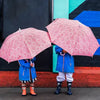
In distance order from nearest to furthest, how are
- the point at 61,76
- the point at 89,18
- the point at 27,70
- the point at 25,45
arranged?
the point at 25,45 → the point at 27,70 → the point at 61,76 → the point at 89,18

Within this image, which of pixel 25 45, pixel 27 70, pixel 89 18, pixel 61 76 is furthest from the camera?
pixel 89 18

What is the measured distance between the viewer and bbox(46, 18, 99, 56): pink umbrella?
4.04 m

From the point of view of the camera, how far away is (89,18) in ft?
21.1

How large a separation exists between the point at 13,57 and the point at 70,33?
44.3 inches

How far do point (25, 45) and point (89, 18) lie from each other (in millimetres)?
2896

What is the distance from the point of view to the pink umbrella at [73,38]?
404 centimetres

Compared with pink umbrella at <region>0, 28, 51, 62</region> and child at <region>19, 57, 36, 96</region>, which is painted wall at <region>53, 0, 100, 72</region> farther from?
pink umbrella at <region>0, 28, 51, 62</region>

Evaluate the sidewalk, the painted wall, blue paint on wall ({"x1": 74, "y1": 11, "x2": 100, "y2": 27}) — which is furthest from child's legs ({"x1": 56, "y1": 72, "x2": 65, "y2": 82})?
blue paint on wall ({"x1": 74, "y1": 11, "x2": 100, "y2": 27})

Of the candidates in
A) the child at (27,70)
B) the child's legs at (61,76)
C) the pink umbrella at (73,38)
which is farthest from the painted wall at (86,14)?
the pink umbrella at (73,38)

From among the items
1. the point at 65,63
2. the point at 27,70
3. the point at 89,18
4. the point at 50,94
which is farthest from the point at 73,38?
the point at 89,18

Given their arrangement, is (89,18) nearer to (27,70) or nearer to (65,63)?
(65,63)

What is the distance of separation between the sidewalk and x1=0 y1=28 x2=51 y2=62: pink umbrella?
1384 mm

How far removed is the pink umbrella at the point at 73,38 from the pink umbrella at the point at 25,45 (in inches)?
7.5

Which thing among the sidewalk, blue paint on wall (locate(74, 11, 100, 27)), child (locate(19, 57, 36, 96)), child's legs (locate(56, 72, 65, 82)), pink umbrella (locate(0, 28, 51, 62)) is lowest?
the sidewalk
